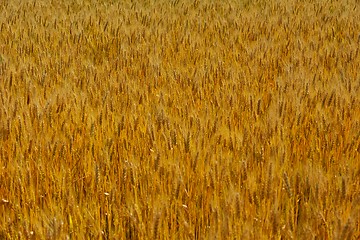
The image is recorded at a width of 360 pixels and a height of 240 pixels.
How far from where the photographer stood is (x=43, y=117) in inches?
81.9

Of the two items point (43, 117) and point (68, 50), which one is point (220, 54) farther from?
point (43, 117)

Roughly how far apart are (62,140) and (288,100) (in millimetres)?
967

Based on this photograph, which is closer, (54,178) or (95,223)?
(95,223)

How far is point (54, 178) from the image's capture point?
1.69 metres

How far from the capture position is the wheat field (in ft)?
4.43

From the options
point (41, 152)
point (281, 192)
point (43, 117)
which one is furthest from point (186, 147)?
point (43, 117)

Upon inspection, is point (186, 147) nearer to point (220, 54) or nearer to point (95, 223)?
point (95, 223)

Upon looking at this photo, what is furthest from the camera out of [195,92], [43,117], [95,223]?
[195,92]

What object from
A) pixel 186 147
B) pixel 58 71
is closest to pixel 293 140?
pixel 186 147

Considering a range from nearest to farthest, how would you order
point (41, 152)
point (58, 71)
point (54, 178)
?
point (54, 178) → point (41, 152) → point (58, 71)

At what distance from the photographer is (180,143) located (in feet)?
5.85

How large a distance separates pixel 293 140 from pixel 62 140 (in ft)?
2.58

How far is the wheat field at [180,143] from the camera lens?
1.35 metres

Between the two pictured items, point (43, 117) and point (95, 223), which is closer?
point (95, 223)
